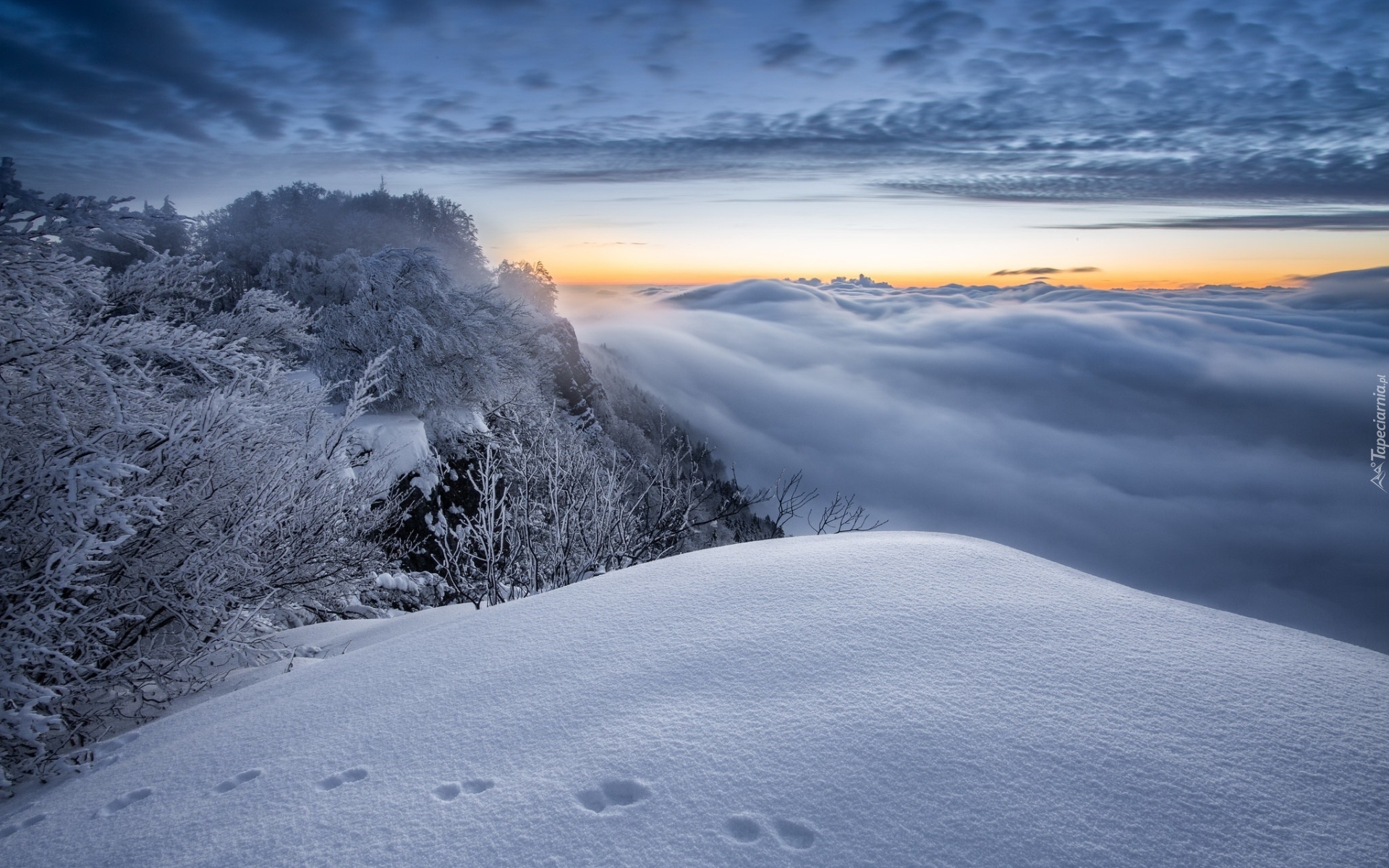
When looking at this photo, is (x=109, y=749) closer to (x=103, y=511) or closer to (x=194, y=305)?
(x=103, y=511)

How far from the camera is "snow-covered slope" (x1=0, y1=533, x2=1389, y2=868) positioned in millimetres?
1625

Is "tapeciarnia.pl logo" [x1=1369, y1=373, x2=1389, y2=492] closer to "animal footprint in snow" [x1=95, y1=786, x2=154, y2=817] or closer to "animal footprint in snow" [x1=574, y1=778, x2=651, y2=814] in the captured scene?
"animal footprint in snow" [x1=574, y1=778, x2=651, y2=814]

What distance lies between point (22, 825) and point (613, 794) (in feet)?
7.67

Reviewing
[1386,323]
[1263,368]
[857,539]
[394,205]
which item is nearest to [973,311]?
[1263,368]

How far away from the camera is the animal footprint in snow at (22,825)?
2.23m

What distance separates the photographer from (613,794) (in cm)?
182

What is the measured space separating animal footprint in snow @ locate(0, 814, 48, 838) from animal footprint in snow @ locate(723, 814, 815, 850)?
2.64 m

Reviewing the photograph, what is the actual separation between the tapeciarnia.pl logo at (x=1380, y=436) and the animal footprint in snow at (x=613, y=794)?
15956mm

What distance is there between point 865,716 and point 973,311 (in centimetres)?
16881

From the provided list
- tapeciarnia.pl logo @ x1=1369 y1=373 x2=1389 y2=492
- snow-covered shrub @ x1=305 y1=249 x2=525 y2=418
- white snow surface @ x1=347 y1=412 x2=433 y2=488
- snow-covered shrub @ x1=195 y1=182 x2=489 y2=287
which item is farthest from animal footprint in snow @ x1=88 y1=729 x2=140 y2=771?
snow-covered shrub @ x1=195 y1=182 x2=489 y2=287

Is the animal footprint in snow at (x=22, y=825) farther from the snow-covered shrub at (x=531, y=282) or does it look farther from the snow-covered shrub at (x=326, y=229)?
the snow-covered shrub at (x=531, y=282)

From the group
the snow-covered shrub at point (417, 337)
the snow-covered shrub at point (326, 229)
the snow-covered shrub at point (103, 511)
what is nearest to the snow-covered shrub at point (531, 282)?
the snow-covered shrub at point (326, 229)

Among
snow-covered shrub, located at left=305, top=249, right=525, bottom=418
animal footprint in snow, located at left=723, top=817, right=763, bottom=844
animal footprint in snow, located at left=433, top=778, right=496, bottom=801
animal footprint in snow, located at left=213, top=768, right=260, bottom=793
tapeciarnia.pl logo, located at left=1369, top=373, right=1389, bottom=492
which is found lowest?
tapeciarnia.pl logo, located at left=1369, top=373, right=1389, bottom=492

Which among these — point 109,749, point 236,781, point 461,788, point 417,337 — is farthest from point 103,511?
point 417,337
